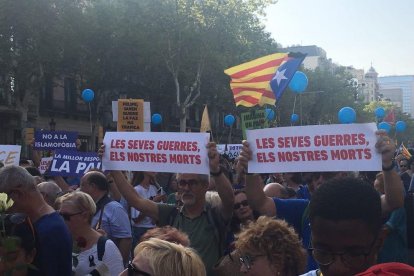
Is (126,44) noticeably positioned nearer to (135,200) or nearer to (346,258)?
(135,200)

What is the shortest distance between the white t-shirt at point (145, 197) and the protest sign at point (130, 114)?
1.91 meters

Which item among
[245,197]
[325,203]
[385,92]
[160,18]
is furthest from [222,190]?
[385,92]

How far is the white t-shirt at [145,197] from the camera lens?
268 inches

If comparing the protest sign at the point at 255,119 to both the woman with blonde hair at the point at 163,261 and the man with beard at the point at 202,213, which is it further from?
the woman with blonde hair at the point at 163,261

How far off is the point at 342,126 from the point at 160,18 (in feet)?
84.4

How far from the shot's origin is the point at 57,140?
11.2m

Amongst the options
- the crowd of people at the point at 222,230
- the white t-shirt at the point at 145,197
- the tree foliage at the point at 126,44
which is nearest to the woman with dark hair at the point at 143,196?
the white t-shirt at the point at 145,197

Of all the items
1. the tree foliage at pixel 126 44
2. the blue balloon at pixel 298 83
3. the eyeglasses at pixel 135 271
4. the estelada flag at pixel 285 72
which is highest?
the tree foliage at pixel 126 44

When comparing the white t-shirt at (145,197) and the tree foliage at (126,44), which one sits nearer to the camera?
the white t-shirt at (145,197)

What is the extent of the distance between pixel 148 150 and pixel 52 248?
183 centimetres

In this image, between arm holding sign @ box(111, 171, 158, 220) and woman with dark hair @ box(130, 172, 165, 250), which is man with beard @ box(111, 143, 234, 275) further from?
woman with dark hair @ box(130, 172, 165, 250)

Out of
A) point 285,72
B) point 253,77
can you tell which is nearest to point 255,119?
point 285,72

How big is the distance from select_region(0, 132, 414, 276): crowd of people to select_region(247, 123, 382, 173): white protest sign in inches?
4.5

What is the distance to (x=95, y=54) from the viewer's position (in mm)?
30062
